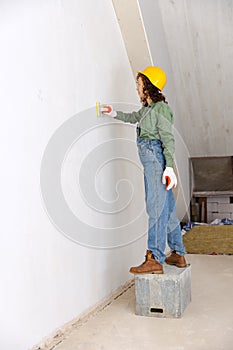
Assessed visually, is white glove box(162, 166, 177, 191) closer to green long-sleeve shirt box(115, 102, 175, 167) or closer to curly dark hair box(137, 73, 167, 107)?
green long-sleeve shirt box(115, 102, 175, 167)

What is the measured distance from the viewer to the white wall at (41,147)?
158cm

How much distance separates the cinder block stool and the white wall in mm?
258

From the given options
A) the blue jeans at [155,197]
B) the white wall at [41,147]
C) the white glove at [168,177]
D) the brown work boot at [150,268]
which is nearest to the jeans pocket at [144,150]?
the blue jeans at [155,197]

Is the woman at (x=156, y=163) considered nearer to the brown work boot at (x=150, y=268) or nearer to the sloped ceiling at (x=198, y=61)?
the brown work boot at (x=150, y=268)

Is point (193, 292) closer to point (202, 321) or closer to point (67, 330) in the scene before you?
point (202, 321)

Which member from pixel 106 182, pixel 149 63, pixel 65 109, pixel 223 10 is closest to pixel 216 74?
pixel 223 10

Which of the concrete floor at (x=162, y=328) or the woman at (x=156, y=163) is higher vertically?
the woman at (x=156, y=163)

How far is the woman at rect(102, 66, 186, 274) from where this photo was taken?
2.27m

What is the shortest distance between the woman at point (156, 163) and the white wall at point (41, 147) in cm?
27

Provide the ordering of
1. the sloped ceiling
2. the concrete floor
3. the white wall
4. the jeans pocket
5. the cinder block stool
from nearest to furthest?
the white wall
the concrete floor
the cinder block stool
the jeans pocket
the sloped ceiling

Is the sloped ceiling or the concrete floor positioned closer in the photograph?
the concrete floor

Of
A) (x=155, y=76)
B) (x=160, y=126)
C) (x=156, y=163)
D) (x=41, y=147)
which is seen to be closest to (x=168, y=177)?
(x=156, y=163)

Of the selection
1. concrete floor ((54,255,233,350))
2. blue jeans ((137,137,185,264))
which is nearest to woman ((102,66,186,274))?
blue jeans ((137,137,185,264))

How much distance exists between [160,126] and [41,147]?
0.74 metres
